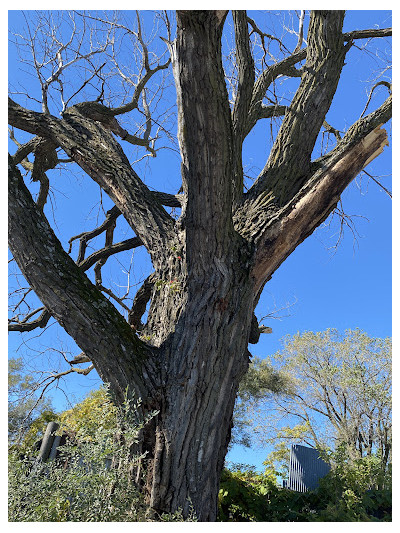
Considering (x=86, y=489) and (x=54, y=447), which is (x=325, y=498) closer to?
(x=54, y=447)

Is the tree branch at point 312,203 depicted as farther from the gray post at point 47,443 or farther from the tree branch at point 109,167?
the gray post at point 47,443

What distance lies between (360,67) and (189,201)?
11.7 feet

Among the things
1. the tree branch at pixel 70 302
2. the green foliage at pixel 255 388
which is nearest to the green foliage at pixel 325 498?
the tree branch at pixel 70 302

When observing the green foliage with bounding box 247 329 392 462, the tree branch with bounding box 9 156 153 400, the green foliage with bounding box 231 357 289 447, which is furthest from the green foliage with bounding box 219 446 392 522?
the green foliage with bounding box 231 357 289 447

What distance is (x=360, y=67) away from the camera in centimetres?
526

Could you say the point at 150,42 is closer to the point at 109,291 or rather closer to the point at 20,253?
the point at 109,291

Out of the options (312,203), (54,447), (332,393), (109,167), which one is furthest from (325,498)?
(332,393)

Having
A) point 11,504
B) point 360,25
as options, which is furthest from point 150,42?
point 11,504

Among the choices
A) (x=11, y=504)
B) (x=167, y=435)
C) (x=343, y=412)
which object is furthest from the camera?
(x=343, y=412)

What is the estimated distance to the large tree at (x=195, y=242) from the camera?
268cm

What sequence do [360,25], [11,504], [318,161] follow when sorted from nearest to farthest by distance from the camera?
[11,504] < [318,161] < [360,25]

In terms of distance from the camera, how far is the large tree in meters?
2.68

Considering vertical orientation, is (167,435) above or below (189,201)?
below

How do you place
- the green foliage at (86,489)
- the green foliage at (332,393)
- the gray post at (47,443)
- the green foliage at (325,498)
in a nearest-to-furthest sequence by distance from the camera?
the green foliage at (86,489) < the gray post at (47,443) < the green foliage at (325,498) < the green foliage at (332,393)
